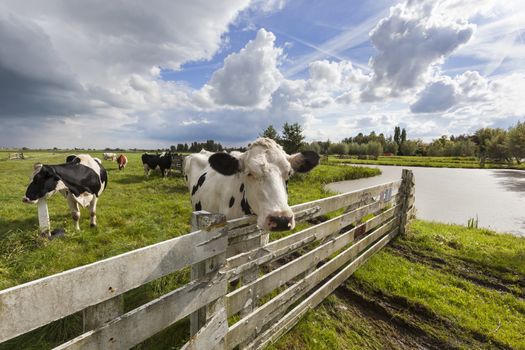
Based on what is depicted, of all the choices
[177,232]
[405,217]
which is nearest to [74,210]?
[177,232]

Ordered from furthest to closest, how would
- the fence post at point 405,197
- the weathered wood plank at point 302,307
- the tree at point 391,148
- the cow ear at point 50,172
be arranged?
the tree at point 391,148
the fence post at point 405,197
the cow ear at point 50,172
the weathered wood plank at point 302,307

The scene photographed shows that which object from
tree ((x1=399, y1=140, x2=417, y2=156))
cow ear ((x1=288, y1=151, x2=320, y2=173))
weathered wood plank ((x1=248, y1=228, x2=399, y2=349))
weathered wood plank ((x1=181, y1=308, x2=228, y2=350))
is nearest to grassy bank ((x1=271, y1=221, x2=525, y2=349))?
weathered wood plank ((x1=248, y1=228, x2=399, y2=349))

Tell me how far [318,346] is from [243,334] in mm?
1219

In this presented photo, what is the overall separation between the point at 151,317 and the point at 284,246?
1861mm

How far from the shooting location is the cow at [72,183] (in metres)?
6.18

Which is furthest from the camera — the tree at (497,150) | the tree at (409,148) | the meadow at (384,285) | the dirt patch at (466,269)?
the tree at (409,148)

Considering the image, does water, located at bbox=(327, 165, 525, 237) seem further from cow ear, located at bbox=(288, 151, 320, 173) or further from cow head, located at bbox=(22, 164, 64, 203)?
cow head, located at bbox=(22, 164, 64, 203)

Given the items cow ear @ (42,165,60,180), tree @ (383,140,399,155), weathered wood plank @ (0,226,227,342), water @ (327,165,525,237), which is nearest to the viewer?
weathered wood plank @ (0,226,227,342)

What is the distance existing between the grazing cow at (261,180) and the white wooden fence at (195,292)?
0.85ft

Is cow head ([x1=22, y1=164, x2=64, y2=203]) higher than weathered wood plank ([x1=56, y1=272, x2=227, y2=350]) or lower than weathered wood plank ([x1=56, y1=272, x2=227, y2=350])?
higher

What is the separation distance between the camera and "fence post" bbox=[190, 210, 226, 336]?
200cm

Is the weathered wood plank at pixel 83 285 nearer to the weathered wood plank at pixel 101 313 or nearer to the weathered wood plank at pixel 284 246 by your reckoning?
the weathered wood plank at pixel 101 313

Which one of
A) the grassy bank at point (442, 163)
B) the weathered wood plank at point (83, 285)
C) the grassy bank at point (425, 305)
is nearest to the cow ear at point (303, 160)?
the weathered wood plank at point (83, 285)

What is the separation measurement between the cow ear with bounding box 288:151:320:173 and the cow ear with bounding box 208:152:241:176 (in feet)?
2.44
